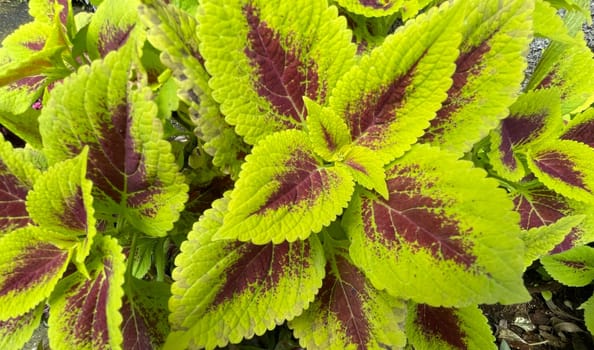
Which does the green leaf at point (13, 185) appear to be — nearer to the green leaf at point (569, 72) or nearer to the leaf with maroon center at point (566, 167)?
the leaf with maroon center at point (566, 167)

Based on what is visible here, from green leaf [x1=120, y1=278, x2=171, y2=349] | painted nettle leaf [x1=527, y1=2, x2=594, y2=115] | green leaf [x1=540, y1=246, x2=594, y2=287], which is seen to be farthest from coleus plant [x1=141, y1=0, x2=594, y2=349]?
green leaf [x1=540, y1=246, x2=594, y2=287]

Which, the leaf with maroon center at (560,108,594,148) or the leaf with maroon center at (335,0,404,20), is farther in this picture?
the leaf with maroon center at (560,108,594,148)

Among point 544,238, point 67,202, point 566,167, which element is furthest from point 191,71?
point 566,167

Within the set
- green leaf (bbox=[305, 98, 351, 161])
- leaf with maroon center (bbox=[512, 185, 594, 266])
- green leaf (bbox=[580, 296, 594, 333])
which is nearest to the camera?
green leaf (bbox=[305, 98, 351, 161])

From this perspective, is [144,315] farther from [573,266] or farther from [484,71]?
[573,266]

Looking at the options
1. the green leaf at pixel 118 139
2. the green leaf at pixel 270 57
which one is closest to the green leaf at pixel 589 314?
the green leaf at pixel 270 57

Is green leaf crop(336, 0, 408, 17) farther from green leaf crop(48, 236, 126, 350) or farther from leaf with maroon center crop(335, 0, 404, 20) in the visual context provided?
green leaf crop(48, 236, 126, 350)
